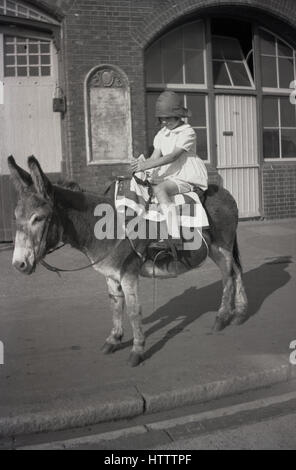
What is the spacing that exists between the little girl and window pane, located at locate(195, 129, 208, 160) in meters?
6.56

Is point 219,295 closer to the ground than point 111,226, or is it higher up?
closer to the ground

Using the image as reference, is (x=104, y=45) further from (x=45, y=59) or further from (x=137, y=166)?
(x=137, y=166)

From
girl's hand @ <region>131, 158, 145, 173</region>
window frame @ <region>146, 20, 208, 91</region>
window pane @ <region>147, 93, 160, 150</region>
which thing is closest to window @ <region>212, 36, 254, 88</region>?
window frame @ <region>146, 20, 208, 91</region>

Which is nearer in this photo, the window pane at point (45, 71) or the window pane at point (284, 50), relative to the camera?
the window pane at point (45, 71)

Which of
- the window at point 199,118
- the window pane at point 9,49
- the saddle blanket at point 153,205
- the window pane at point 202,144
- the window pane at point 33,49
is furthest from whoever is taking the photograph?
the window pane at point 202,144

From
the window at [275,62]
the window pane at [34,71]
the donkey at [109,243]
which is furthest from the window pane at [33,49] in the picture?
the donkey at [109,243]

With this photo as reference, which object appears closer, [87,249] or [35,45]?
[87,249]

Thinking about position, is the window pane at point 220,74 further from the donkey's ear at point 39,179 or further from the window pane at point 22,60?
the donkey's ear at point 39,179

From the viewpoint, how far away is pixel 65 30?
33.1ft

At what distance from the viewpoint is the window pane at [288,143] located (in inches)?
511
